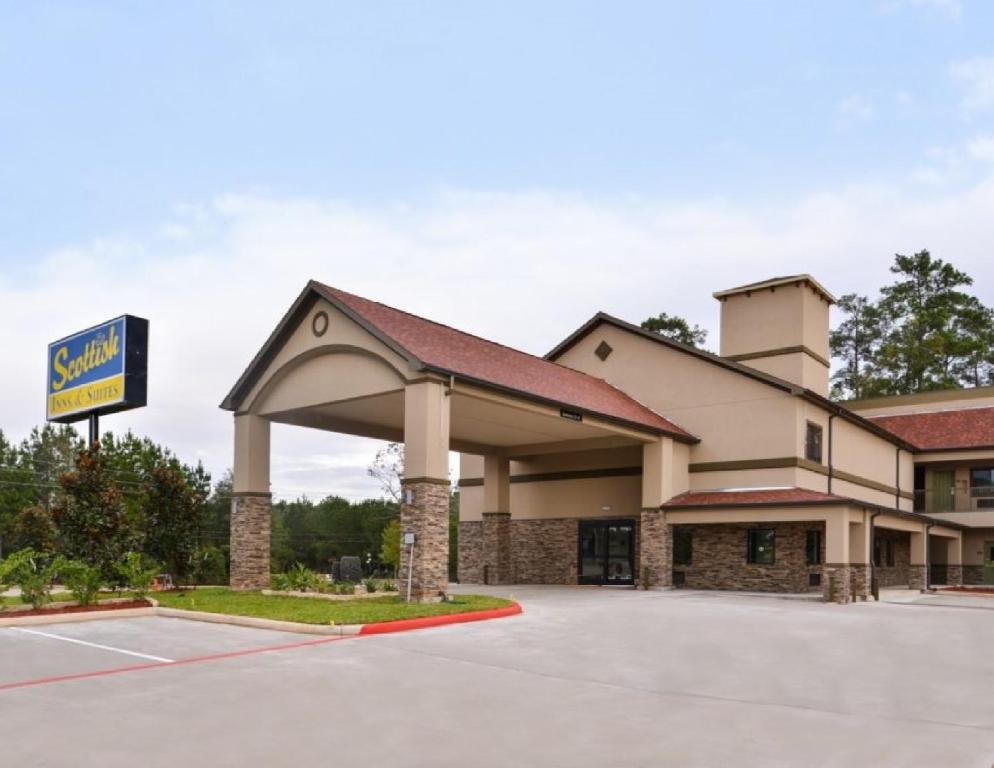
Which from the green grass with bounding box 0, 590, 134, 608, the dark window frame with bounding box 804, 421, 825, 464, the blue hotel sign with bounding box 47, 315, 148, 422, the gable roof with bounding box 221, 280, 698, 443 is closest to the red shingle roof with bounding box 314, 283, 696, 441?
the gable roof with bounding box 221, 280, 698, 443

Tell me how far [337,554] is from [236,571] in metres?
50.4

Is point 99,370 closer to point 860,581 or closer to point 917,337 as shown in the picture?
point 860,581

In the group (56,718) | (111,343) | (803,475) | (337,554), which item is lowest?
(337,554)

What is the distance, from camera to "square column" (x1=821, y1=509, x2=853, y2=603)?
26.0 m

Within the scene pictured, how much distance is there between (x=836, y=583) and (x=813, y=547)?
3.69 m

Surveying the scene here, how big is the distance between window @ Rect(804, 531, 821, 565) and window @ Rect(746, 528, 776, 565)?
1.07 m

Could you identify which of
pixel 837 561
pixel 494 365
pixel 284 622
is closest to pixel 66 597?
pixel 284 622

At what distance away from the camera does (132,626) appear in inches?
696

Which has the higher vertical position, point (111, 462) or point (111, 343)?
point (111, 343)

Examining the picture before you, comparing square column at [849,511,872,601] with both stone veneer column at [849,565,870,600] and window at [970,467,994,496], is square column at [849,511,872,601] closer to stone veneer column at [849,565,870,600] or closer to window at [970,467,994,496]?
stone veneer column at [849,565,870,600]

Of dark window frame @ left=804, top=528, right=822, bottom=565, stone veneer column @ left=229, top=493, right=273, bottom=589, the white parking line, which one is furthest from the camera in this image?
dark window frame @ left=804, top=528, right=822, bottom=565

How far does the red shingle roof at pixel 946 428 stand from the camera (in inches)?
1551

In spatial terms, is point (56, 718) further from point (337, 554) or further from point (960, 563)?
point (337, 554)

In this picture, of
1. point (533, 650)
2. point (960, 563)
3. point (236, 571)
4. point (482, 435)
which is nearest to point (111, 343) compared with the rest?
point (236, 571)
